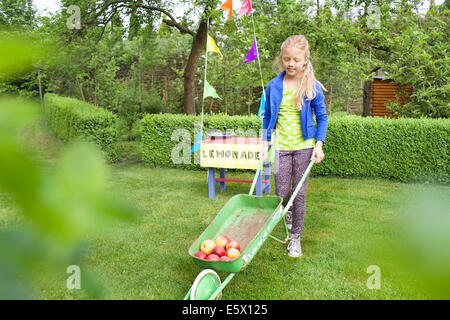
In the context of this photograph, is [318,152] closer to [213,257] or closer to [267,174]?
[213,257]

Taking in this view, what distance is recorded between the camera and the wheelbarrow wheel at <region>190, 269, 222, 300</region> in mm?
1995

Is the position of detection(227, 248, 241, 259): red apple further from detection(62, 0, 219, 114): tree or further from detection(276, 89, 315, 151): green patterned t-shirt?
detection(62, 0, 219, 114): tree

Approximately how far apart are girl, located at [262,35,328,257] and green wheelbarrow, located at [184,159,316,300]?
23cm

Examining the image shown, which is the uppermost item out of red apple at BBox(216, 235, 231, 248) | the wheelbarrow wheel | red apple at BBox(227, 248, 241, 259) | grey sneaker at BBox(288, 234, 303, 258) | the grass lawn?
red apple at BBox(216, 235, 231, 248)

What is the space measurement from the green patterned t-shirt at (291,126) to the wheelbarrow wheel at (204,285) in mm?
1316

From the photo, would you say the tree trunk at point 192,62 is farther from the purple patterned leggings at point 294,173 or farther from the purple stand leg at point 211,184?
the purple patterned leggings at point 294,173

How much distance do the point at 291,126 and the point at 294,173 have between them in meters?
0.40

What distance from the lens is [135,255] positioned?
10.6 ft

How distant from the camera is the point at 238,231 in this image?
273cm

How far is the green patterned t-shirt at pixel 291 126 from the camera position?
3.00 metres

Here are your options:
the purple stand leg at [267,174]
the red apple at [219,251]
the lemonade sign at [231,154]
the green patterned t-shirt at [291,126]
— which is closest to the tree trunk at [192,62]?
the purple stand leg at [267,174]

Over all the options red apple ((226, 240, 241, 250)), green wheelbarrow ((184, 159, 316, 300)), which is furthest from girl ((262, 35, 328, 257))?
red apple ((226, 240, 241, 250))

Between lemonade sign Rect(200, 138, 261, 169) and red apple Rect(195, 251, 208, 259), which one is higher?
lemonade sign Rect(200, 138, 261, 169)

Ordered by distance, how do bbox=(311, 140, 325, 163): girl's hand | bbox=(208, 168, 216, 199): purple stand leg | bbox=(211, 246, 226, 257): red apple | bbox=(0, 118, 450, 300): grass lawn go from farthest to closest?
bbox=(208, 168, 216, 199): purple stand leg → bbox=(311, 140, 325, 163): girl's hand → bbox=(0, 118, 450, 300): grass lawn → bbox=(211, 246, 226, 257): red apple
